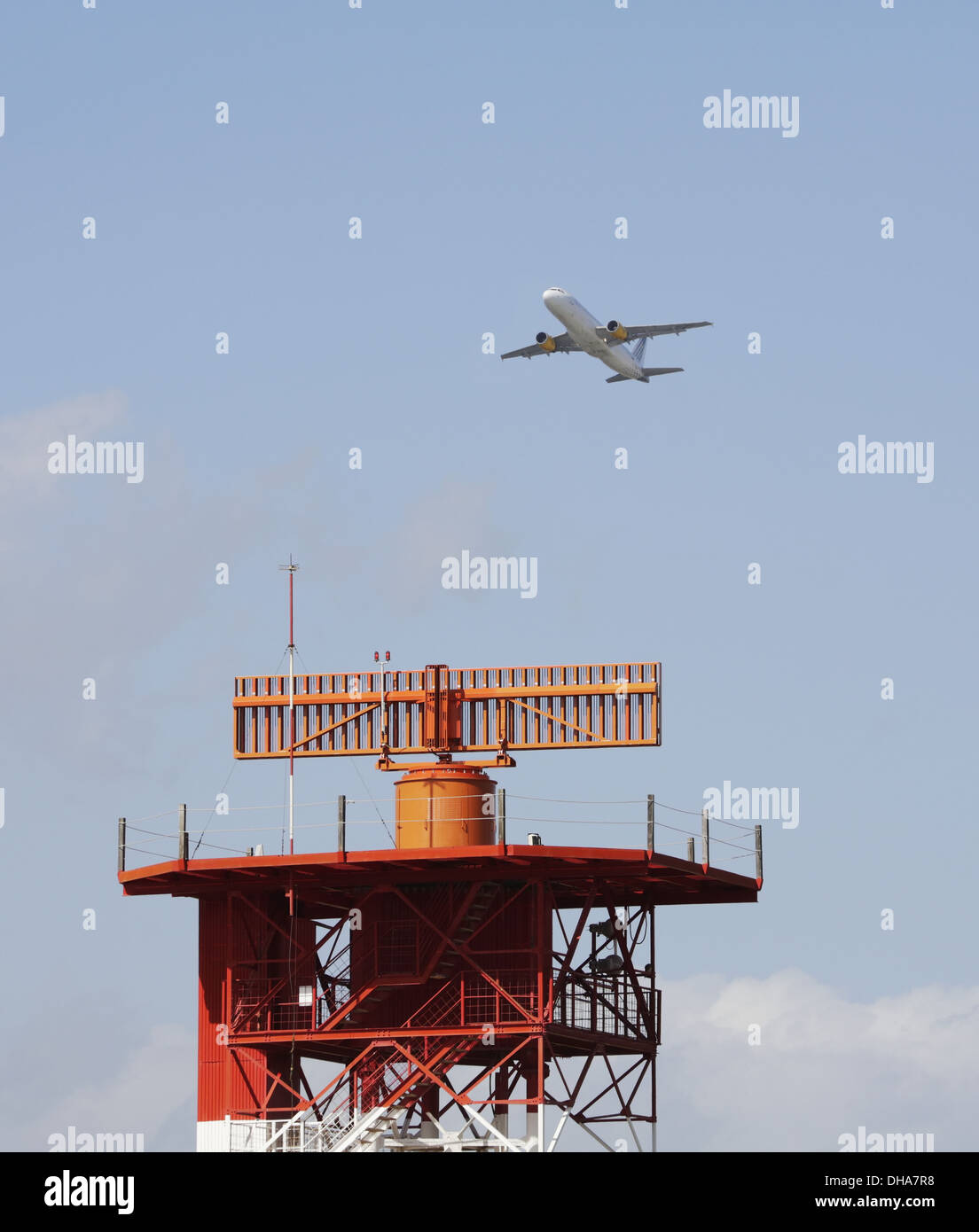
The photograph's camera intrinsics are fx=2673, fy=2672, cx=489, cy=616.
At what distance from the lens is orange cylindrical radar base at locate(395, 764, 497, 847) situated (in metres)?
85.2

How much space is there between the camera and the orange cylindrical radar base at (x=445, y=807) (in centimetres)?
8525

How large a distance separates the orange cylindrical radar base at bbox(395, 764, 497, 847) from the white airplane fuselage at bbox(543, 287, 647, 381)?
4491 centimetres

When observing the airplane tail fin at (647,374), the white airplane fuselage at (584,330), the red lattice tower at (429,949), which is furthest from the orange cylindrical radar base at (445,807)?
the airplane tail fin at (647,374)

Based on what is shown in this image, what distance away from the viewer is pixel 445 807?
8612 centimetres

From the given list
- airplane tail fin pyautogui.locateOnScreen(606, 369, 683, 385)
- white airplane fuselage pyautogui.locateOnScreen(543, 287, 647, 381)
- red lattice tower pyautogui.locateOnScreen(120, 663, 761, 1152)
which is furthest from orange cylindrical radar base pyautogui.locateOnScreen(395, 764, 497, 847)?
airplane tail fin pyautogui.locateOnScreen(606, 369, 683, 385)

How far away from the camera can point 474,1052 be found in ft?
290

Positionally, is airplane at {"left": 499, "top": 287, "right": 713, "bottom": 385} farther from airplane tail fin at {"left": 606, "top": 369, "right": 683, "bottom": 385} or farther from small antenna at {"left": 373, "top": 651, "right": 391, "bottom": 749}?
small antenna at {"left": 373, "top": 651, "right": 391, "bottom": 749}

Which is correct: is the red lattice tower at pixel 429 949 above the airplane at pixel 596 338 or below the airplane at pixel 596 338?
below

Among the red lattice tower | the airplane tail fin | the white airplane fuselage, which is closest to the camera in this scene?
the red lattice tower

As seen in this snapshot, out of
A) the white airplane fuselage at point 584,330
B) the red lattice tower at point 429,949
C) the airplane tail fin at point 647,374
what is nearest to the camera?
the red lattice tower at point 429,949

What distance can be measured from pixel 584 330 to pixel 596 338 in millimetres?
1005

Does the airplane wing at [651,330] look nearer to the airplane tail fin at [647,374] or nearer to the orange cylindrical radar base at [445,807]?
the airplane tail fin at [647,374]

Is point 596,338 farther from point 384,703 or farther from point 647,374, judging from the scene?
point 384,703
